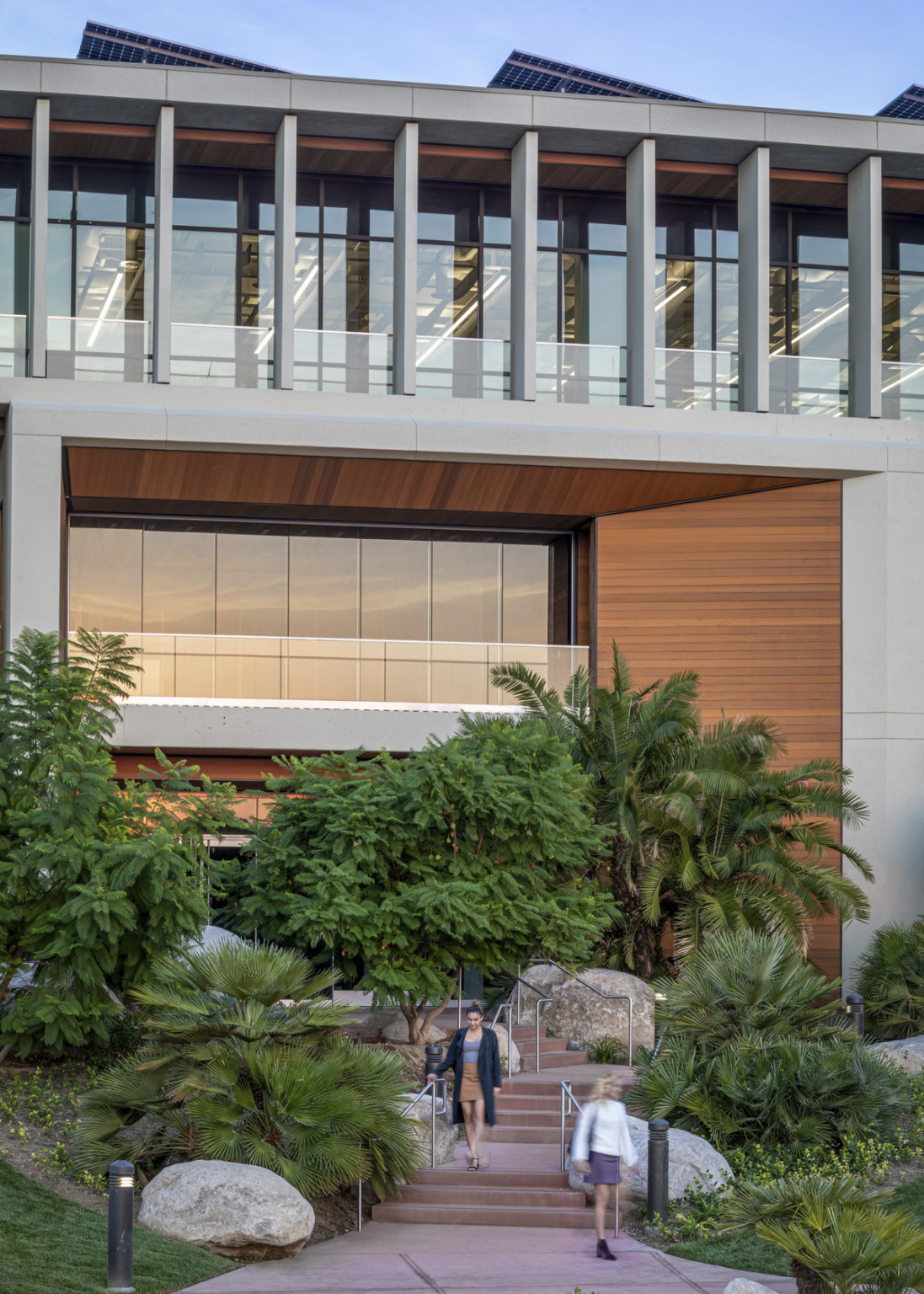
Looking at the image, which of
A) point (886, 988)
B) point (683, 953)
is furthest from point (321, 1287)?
point (886, 988)

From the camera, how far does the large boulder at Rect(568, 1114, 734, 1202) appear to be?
12.2 meters

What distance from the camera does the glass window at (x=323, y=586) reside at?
85.6 ft

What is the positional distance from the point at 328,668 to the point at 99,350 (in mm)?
6308

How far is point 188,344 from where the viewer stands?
22.1 metres

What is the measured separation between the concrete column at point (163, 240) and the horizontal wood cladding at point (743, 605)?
8.20 m

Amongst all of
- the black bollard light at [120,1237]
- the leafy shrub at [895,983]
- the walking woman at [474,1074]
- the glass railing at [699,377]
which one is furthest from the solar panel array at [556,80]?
the black bollard light at [120,1237]

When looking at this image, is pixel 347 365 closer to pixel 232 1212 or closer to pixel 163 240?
pixel 163 240

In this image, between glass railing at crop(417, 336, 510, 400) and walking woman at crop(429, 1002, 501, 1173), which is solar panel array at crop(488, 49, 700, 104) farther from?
walking woman at crop(429, 1002, 501, 1173)

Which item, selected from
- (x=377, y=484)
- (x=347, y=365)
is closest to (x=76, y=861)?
(x=377, y=484)

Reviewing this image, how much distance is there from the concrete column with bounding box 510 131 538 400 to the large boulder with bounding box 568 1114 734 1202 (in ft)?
43.0

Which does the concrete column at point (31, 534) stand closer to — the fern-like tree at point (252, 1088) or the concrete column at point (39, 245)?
the concrete column at point (39, 245)

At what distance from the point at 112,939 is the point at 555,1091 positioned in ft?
18.4

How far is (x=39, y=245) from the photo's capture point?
21266 millimetres

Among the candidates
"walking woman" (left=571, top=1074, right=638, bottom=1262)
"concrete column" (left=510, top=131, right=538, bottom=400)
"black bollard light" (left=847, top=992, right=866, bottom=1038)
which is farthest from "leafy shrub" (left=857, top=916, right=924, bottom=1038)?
"concrete column" (left=510, top=131, right=538, bottom=400)
